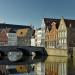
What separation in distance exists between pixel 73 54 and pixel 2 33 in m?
35.3

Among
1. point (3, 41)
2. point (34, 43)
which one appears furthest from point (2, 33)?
point (34, 43)

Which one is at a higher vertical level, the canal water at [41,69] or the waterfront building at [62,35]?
the waterfront building at [62,35]

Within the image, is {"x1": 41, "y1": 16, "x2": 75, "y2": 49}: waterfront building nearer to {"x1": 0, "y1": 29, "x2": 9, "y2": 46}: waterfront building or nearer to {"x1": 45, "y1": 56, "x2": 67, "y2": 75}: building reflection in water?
{"x1": 0, "y1": 29, "x2": 9, "y2": 46}: waterfront building

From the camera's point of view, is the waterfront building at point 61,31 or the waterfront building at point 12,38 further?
the waterfront building at point 12,38

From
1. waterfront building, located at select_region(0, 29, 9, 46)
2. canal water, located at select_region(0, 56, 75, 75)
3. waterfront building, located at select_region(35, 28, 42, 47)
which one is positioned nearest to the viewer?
canal water, located at select_region(0, 56, 75, 75)

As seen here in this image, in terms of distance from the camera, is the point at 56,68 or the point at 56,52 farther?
the point at 56,52

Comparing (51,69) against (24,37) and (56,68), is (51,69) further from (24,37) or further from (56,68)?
(24,37)

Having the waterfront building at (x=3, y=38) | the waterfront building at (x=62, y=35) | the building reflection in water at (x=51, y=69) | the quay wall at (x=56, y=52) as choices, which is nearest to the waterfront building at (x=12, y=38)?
the waterfront building at (x=3, y=38)

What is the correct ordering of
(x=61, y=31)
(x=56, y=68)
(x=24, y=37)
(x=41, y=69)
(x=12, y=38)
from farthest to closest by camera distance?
(x=24, y=37), (x=12, y=38), (x=61, y=31), (x=56, y=68), (x=41, y=69)

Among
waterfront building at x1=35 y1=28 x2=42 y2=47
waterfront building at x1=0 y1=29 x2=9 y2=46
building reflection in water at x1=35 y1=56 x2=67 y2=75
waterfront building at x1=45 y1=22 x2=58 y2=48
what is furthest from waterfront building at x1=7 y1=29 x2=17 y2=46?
building reflection in water at x1=35 y1=56 x2=67 y2=75

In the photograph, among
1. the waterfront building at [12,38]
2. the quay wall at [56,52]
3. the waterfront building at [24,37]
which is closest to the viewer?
the quay wall at [56,52]

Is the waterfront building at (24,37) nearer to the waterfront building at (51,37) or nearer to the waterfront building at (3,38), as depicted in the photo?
the waterfront building at (3,38)

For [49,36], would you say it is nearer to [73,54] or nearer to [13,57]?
[73,54]

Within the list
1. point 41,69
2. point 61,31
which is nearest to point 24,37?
point 61,31
